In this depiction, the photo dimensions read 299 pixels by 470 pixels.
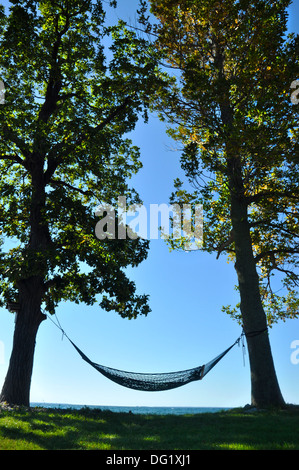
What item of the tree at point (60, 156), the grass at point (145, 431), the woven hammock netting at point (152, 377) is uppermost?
the tree at point (60, 156)

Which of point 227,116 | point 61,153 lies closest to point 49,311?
point 61,153

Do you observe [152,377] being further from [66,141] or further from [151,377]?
[66,141]

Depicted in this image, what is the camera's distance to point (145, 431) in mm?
6453

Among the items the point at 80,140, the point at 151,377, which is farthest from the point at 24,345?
the point at 80,140

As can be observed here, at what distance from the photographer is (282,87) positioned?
890 centimetres

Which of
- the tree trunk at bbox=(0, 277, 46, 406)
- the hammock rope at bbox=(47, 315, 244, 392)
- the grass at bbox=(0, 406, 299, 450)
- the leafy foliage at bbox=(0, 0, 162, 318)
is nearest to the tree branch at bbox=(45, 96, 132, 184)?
the leafy foliage at bbox=(0, 0, 162, 318)

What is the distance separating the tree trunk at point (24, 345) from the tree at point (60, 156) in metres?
0.02

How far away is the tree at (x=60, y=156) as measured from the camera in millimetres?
9572

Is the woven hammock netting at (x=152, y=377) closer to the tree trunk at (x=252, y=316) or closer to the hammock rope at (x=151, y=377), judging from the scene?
the hammock rope at (x=151, y=377)

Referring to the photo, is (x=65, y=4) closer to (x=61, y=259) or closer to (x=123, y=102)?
(x=123, y=102)

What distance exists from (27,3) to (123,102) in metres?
3.58

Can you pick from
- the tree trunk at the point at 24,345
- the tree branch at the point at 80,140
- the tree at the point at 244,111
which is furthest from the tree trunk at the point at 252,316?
the tree trunk at the point at 24,345

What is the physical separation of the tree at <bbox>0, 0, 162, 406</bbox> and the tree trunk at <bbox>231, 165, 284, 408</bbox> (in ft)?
8.46

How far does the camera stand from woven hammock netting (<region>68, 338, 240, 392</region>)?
28.2 feet
